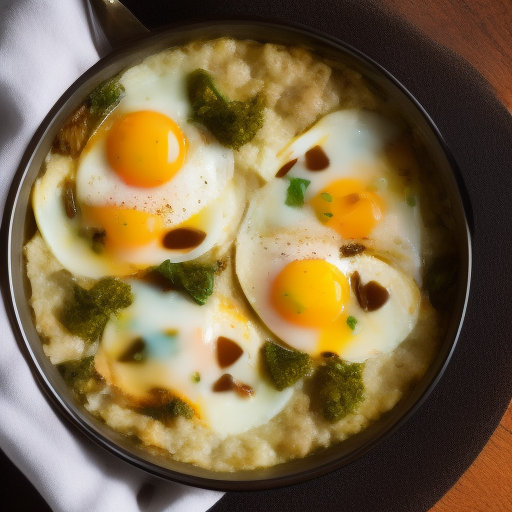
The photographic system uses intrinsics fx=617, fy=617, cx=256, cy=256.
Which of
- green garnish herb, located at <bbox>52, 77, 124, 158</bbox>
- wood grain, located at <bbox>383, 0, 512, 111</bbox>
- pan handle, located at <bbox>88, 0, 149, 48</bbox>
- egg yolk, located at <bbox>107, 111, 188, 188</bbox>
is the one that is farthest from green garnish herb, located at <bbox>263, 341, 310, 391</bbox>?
wood grain, located at <bbox>383, 0, 512, 111</bbox>

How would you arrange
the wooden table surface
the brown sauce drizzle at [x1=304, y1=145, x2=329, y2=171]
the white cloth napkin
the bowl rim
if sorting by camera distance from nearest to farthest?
the bowl rim, the white cloth napkin, the brown sauce drizzle at [x1=304, y1=145, x2=329, y2=171], the wooden table surface

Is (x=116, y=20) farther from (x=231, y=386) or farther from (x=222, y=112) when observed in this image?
(x=231, y=386)

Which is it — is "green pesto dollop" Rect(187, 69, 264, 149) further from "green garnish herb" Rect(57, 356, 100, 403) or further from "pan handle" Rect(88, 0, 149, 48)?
"green garnish herb" Rect(57, 356, 100, 403)

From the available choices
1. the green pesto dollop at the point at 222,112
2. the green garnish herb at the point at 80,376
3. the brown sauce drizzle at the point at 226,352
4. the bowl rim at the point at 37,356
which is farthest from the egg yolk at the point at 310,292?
the green garnish herb at the point at 80,376

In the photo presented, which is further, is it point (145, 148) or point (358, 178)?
point (358, 178)

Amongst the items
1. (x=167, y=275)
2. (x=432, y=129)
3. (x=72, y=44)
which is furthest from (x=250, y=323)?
(x=72, y=44)

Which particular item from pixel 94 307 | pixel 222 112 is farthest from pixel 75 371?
pixel 222 112
